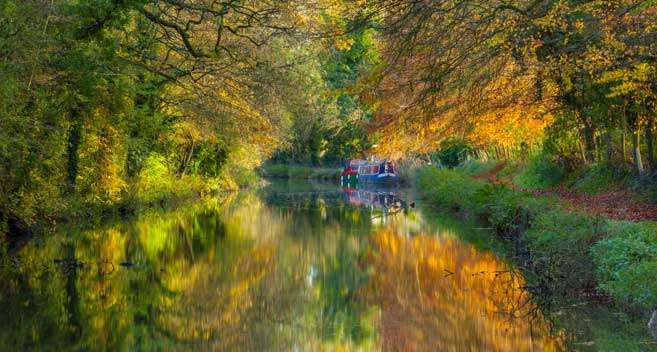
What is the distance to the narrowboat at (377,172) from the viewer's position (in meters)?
Answer: 54.6

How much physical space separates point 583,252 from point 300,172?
196 ft

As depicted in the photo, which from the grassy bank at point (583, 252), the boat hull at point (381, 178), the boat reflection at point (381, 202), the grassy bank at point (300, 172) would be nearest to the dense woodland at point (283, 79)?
the grassy bank at point (583, 252)

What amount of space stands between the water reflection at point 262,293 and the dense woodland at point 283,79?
256 cm

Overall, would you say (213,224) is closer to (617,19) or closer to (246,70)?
(246,70)

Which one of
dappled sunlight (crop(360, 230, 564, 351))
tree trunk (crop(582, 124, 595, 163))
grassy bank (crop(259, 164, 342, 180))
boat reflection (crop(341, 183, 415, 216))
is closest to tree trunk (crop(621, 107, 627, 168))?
tree trunk (crop(582, 124, 595, 163))

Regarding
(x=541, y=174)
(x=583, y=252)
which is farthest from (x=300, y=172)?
(x=583, y=252)

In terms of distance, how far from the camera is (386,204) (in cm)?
3750

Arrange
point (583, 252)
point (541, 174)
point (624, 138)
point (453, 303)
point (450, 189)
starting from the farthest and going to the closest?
point (450, 189)
point (541, 174)
point (624, 138)
point (583, 252)
point (453, 303)

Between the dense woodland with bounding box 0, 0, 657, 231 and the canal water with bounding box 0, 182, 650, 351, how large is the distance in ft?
8.52

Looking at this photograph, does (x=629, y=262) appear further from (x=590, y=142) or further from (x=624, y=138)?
(x=590, y=142)

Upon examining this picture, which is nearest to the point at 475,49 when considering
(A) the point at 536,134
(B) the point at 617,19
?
(B) the point at 617,19

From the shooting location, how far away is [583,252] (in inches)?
527

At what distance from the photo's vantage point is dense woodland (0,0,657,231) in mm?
14297

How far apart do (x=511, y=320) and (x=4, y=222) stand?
13305 mm
